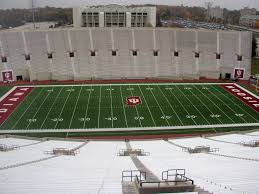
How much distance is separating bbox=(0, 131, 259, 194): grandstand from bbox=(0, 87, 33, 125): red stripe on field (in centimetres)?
729

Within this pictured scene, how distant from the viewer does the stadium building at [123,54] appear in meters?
29.4

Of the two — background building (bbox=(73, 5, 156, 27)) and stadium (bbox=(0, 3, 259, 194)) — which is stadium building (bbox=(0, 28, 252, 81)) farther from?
background building (bbox=(73, 5, 156, 27))

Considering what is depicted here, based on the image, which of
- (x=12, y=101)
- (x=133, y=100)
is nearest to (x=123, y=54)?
(x=133, y=100)

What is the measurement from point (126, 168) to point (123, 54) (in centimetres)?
2314

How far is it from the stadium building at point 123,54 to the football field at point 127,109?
10.6ft

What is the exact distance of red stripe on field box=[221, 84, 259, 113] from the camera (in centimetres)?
2227

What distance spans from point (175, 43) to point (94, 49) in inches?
319

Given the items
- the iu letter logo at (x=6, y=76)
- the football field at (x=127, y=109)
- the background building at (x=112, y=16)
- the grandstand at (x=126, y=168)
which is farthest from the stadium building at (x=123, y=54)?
the background building at (x=112, y=16)

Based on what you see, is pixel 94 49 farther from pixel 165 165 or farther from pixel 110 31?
pixel 165 165

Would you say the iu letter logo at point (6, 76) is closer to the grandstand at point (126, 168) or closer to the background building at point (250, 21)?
the grandstand at point (126, 168)

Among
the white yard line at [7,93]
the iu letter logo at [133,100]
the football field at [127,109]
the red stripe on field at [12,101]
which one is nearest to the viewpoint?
the football field at [127,109]

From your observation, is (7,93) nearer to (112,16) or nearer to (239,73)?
(239,73)

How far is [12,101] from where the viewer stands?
73.6 feet

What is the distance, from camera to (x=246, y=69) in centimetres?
3025
